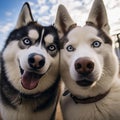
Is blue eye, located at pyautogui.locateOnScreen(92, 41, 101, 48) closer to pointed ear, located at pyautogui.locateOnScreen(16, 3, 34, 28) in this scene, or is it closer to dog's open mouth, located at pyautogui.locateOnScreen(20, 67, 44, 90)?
dog's open mouth, located at pyautogui.locateOnScreen(20, 67, 44, 90)

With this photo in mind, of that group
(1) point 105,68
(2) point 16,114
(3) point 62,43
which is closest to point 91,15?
(3) point 62,43

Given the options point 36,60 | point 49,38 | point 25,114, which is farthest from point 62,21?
point 25,114

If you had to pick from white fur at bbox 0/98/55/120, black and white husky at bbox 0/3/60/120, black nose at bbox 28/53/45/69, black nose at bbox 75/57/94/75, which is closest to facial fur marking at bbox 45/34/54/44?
black and white husky at bbox 0/3/60/120

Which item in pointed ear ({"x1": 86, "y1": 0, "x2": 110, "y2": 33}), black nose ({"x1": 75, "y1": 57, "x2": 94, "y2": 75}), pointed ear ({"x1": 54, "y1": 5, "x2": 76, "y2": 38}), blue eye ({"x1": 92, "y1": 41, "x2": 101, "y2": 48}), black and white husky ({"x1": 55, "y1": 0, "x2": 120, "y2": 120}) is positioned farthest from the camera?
pointed ear ({"x1": 54, "y1": 5, "x2": 76, "y2": 38})

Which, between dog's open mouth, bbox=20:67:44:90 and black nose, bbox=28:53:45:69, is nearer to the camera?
black nose, bbox=28:53:45:69

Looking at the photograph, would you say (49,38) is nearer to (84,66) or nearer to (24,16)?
(24,16)

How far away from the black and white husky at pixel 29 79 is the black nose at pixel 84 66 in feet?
1.37

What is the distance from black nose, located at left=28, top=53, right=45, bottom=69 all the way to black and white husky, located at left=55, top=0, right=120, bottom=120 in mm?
299

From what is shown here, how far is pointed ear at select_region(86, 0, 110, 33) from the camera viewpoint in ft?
10.1

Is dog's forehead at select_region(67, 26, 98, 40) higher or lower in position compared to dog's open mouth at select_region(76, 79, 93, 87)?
higher

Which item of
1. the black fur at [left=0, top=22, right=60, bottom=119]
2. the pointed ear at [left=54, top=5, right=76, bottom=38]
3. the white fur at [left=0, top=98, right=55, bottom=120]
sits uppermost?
the pointed ear at [left=54, top=5, right=76, bottom=38]

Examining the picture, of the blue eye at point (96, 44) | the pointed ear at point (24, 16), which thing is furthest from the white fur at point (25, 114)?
the pointed ear at point (24, 16)

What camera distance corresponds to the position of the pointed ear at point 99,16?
309cm

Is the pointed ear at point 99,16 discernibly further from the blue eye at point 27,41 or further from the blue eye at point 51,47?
the blue eye at point 27,41
